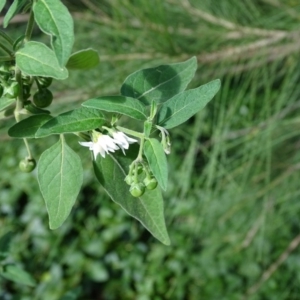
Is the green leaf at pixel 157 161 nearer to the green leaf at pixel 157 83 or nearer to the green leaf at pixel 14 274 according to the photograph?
the green leaf at pixel 157 83

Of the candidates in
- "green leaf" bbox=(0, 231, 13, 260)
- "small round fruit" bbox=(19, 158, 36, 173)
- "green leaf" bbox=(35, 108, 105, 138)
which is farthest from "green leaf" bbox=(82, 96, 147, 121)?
"green leaf" bbox=(0, 231, 13, 260)

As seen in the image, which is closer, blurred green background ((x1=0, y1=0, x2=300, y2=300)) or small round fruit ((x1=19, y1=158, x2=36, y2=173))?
small round fruit ((x1=19, y1=158, x2=36, y2=173))

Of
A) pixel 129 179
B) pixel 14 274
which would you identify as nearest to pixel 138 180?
pixel 129 179

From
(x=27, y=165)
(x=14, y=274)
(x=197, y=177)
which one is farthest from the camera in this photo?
(x=197, y=177)

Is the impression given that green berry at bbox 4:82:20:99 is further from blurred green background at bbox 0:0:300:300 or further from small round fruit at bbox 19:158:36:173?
blurred green background at bbox 0:0:300:300

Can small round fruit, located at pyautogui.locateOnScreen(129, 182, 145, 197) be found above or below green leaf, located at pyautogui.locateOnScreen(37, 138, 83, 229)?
above

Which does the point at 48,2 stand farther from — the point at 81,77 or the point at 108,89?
the point at 81,77

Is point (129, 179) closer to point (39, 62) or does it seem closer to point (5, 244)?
point (39, 62)

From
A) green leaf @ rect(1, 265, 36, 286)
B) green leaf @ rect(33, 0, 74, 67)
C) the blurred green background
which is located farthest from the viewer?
the blurred green background
